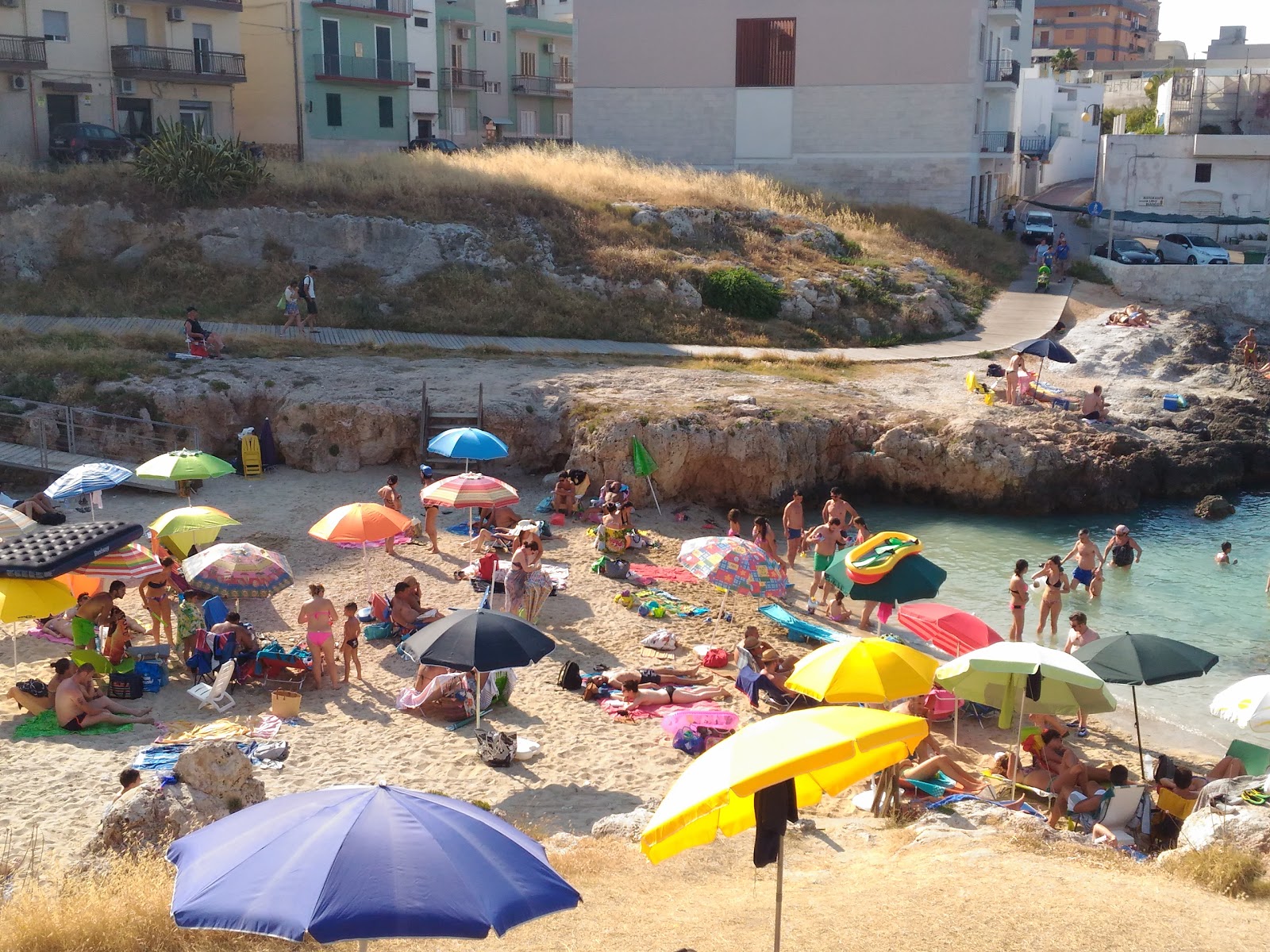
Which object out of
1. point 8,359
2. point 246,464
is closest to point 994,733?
point 246,464

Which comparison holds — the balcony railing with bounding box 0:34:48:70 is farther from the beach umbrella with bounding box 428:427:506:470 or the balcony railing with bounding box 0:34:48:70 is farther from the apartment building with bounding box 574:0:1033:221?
the beach umbrella with bounding box 428:427:506:470

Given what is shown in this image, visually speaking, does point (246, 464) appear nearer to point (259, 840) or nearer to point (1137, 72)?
point (259, 840)

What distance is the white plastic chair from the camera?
41.6 feet

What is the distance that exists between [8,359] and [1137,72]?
8825 centimetres

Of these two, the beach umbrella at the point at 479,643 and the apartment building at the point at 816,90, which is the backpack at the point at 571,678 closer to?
the beach umbrella at the point at 479,643

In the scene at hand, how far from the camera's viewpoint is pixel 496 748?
11703 mm

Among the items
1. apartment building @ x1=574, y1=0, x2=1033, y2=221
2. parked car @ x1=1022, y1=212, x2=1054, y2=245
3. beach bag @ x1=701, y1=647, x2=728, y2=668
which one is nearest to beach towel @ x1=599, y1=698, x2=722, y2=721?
Result: beach bag @ x1=701, y1=647, x2=728, y2=668

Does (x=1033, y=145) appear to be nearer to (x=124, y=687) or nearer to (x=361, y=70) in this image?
(x=361, y=70)

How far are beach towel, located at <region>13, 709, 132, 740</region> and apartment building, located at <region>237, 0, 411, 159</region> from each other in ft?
113

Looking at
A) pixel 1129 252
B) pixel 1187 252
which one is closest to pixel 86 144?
pixel 1129 252

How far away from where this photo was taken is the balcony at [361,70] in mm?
45750

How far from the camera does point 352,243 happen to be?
3136 centimetres

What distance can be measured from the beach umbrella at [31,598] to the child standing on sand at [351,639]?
2895 mm

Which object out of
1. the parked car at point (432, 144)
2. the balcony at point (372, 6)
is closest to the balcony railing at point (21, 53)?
the balcony at point (372, 6)
